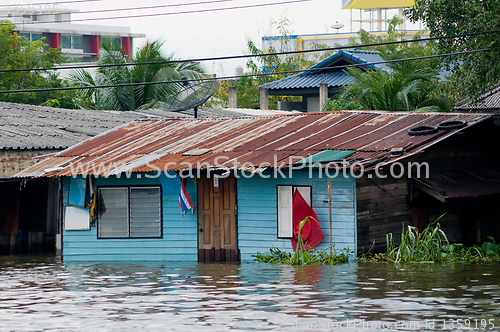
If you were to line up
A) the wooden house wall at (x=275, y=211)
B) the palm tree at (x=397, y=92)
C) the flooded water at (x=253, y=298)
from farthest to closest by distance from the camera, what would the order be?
the palm tree at (x=397, y=92)
the wooden house wall at (x=275, y=211)
the flooded water at (x=253, y=298)

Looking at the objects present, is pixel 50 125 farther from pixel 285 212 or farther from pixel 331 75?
pixel 331 75

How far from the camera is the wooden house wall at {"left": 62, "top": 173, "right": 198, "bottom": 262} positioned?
18.1 m

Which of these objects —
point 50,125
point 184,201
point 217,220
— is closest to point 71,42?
point 50,125

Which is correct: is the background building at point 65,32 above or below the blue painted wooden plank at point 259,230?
above

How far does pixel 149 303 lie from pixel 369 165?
589 cm

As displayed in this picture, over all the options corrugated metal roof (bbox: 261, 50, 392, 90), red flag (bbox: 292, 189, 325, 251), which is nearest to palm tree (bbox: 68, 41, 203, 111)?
corrugated metal roof (bbox: 261, 50, 392, 90)

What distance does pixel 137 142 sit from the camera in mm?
20578

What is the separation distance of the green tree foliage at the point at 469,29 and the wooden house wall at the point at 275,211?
4475mm

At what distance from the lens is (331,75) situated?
122 ft

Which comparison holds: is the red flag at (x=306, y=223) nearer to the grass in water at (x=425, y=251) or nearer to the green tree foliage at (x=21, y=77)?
the grass in water at (x=425, y=251)

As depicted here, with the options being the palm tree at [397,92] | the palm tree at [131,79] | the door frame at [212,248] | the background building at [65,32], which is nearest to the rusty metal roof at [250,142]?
the door frame at [212,248]

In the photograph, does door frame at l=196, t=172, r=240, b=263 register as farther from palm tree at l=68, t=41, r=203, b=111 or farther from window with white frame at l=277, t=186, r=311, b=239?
palm tree at l=68, t=41, r=203, b=111

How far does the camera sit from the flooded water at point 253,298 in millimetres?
9883

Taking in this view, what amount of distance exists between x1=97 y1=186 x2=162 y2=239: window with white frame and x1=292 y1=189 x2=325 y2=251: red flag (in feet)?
12.5
